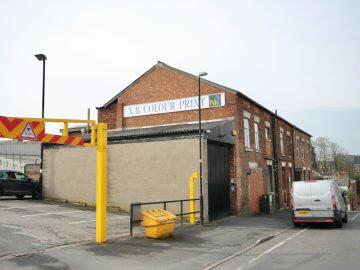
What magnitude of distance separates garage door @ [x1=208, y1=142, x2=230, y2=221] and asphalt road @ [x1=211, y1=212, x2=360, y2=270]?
4.48 m

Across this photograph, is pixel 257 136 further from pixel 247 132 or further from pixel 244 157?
pixel 244 157

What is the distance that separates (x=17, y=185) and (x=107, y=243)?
14.6 metres

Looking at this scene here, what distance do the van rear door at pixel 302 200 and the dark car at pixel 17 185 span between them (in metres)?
15.0

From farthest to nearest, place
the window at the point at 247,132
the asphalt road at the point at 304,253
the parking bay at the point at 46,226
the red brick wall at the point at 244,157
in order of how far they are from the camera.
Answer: the window at the point at 247,132 < the red brick wall at the point at 244,157 < the parking bay at the point at 46,226 < the asphalt road at the point at 304,253

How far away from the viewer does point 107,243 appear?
38.3ft

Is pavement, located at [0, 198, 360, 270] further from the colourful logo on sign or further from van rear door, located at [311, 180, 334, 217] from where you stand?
the colourful logo on sign

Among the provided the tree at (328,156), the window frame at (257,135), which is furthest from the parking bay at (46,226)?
the tree at (328,156)

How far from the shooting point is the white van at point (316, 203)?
17.2m

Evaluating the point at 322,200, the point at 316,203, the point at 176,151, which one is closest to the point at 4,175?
the point at 176,151

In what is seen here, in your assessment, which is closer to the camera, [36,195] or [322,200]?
[322,200]

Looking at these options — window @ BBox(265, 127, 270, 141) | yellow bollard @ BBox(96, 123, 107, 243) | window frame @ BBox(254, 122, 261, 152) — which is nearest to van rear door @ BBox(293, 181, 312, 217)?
window frame @ BBox(254, 122, 261, 152)

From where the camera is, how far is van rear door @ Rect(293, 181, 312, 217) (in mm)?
17516

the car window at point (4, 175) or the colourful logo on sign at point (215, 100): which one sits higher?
the colourful logo on sign at point (215, 100)

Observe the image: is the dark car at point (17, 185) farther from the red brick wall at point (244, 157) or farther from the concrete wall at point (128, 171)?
the red brick wall at point (244, 157)
